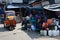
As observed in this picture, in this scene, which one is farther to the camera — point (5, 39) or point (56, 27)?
point (56, 27)

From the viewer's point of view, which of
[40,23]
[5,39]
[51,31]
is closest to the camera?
[5,39]

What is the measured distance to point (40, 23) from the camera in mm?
19188

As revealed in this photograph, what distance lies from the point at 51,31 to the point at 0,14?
18.5 meters

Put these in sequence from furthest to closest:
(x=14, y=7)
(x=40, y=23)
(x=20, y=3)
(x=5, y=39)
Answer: (x=20, y=3) → (x=14, y=7) → (x=40, y=23) → (x=5, y=39)

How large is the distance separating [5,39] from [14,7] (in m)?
22.7

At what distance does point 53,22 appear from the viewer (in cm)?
1814

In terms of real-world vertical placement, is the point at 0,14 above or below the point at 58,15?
below

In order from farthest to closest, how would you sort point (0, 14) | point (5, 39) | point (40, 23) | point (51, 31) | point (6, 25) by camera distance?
point (0, 14)
point (6, 25)
point (40, 23)
point (51, 31)
point (5, 39)

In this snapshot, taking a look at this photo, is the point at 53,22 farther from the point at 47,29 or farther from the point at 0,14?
the point at 0,14

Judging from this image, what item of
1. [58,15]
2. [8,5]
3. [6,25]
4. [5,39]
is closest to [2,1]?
[8,5]

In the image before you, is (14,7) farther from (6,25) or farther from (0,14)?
(6,25)

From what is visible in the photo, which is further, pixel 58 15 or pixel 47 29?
pixel 58 15

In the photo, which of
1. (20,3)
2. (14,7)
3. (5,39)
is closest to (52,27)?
(5,39)

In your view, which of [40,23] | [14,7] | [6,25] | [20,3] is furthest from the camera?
[20,3]
